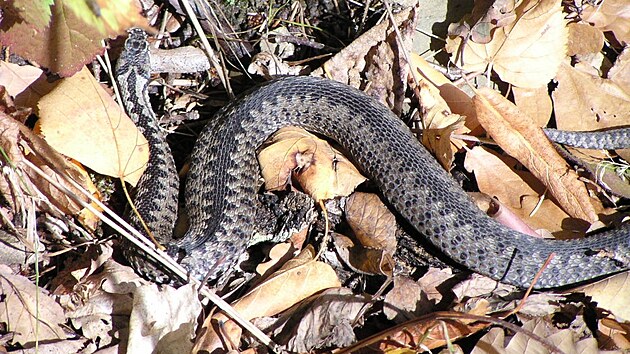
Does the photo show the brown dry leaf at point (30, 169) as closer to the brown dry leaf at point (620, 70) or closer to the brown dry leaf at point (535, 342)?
the brown dry leaf at point (535, 342)

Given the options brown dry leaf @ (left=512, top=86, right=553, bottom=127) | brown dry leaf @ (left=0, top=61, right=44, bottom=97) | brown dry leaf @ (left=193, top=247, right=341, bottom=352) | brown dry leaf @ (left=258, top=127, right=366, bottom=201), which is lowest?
brown dry leaf @ (left=512, top=86, right=553, bottom=127)

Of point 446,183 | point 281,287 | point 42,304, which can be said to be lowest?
point 446,183

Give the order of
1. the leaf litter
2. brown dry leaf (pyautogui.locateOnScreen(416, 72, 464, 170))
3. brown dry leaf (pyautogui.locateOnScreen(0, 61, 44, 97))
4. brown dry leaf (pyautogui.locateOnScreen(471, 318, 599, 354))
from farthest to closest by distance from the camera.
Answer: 1. brown dry leaf (pyautogui.locateOnScreen(416, 72, 464, 170))
2. brown dry leaf (pyautogui.locateOnScreen(0, 61, 44, 97))
3. the leaf litter
4. brown dry leaf (pyautogui.locateOnScreen(471, 318, 599, 354))

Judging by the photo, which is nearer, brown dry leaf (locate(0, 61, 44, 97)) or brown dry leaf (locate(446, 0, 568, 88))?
brown dry leaf (locate(0, 61, 44, 97))

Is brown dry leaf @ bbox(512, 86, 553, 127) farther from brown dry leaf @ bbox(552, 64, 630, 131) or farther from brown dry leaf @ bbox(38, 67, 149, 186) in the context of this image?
brown dry leaf @ bbox(38, 67, 149, 186)

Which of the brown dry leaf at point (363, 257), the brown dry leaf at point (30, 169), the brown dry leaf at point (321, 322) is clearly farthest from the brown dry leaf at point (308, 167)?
the brown dry leaf at point (30, 169)

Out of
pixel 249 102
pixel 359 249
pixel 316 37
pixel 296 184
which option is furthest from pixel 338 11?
pixel 359 249

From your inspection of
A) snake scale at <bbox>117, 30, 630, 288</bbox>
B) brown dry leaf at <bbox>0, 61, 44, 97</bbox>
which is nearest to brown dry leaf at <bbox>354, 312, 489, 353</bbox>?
snake scale at <bbox>117, 30, 630, 288</bbox>

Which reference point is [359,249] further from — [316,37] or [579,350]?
[316,37]
